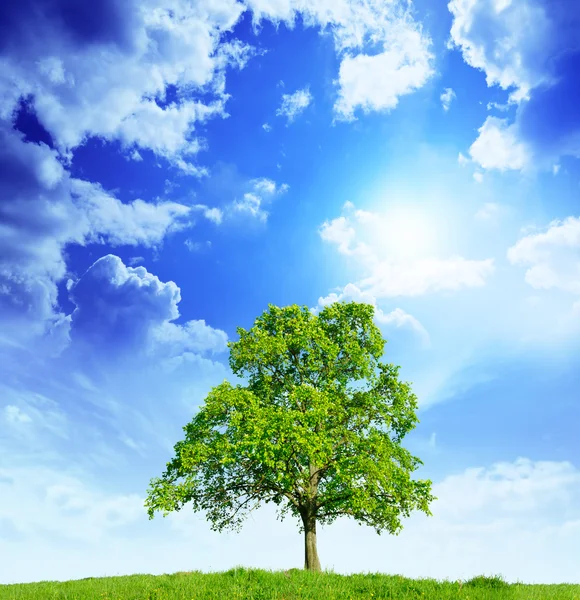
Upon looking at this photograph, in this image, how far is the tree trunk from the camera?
2655 cm

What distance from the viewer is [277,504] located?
95.6ft

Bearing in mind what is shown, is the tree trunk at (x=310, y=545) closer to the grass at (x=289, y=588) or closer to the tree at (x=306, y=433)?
the tree at (x=306, y=433)

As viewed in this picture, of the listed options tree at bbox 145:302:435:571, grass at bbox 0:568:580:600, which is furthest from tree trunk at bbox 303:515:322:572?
grass at bbox 0:568:580:600

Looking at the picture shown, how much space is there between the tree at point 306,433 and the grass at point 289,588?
5446mm

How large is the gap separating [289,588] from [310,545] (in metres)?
10.5

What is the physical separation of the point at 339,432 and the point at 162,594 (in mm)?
12782

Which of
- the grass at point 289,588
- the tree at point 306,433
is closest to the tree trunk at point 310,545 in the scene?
the tree at point 306,433

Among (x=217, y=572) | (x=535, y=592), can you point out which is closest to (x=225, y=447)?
(x=217, y=572)

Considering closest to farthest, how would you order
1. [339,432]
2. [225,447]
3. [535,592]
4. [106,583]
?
[535,592]
[106,583]
[225,447]
[339,432]

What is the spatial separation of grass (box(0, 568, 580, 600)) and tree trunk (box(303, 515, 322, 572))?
7.16 metres

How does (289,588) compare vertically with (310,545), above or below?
below

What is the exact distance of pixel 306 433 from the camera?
80.9ft

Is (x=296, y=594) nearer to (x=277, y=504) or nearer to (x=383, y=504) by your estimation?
(x=383, y=504)

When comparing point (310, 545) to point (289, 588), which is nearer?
point (289, 588)
